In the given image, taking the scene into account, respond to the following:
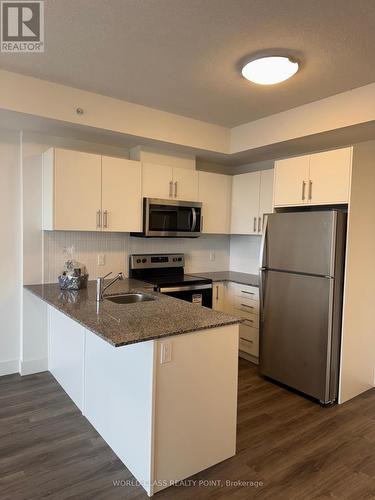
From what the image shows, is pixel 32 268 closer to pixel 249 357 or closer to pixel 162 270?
pixel 162 270

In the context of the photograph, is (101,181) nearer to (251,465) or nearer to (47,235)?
(47,235)

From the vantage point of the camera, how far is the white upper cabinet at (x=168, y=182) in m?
3.57

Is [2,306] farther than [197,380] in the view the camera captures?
Yes

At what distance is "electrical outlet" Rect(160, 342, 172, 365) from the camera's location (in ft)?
6.11

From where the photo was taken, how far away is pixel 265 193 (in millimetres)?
3963

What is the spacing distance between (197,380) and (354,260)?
1.79 meters

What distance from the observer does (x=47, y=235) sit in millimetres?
3355

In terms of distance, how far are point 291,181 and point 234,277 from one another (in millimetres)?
1459

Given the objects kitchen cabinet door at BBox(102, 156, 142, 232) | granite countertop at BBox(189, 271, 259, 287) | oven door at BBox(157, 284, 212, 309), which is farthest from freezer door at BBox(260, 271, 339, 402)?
kitchen cabinet door at BBox(102, 156, 142, 232)

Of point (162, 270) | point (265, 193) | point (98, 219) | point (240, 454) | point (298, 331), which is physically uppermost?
point (265, 193)

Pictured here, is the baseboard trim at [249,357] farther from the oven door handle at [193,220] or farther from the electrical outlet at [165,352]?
the electrical outlet at [165,352]

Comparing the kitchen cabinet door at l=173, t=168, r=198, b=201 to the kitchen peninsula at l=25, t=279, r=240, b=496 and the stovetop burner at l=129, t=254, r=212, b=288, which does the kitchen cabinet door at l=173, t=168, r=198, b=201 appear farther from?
the kitchen peninsula at l=25, t=279, r=240, b=496

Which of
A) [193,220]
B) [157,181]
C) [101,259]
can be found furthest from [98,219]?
[193,220]

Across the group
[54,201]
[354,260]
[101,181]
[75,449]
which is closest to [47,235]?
[54,201]
